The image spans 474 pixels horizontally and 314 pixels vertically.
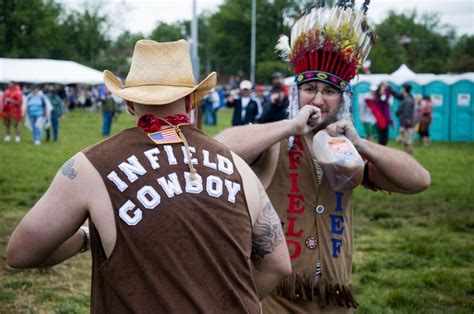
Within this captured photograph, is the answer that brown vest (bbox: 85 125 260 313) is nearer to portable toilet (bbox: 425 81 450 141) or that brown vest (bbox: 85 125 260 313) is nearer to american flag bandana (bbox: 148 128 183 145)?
american flag bandana (bbox: 148 128 183 145)

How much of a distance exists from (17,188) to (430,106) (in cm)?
1454

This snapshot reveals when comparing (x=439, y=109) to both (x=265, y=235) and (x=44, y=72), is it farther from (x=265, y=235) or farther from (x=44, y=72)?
(x=44, y=72)

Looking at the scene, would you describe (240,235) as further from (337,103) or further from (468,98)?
(468,98)

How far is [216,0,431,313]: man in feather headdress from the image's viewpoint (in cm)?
301

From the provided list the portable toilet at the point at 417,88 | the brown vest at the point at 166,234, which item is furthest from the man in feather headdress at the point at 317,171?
the portable toilet at the point at 417,88

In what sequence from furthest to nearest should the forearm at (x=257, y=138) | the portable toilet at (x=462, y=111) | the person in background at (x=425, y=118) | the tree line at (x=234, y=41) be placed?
1. the tree line at (x=234, y=41)
2. the portable toilet at (x=462, y=111)
3. the person in background at (x=425, y=118)
4. the forearm at (x=257, y=138)

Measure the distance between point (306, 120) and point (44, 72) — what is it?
37367mm

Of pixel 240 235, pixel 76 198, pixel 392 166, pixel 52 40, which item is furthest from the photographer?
pixel 52 40

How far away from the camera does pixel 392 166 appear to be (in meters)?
3.04

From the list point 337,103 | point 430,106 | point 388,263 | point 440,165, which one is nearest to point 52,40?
point 430,106

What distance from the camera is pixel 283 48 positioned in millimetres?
3520

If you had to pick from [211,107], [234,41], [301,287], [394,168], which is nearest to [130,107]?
[301,287]

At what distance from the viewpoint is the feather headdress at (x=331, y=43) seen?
3193 millimetres

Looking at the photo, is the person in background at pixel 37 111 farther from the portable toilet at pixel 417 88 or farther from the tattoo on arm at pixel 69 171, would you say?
the tattoo on arm at pixel 69 171
